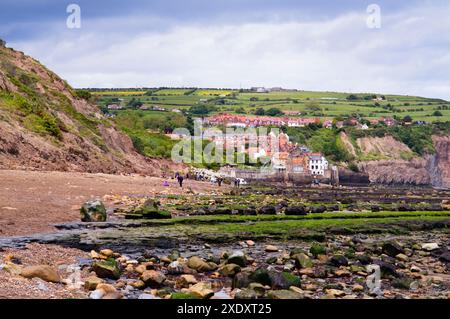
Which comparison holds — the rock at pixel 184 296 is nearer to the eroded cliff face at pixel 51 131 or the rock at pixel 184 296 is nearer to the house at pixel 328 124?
the eroded cliff face at pixel 51 131

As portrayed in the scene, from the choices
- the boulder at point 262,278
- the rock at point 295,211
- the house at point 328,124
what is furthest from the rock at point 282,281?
the house at point 328,124

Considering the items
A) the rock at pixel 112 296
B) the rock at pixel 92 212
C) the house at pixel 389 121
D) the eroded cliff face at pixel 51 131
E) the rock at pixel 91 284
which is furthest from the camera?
the house at pixel 389 121

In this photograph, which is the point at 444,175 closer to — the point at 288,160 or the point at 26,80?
the point at 288,160

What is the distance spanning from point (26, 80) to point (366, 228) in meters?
51.0

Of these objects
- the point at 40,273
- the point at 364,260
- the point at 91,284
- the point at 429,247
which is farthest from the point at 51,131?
the point at 91,284

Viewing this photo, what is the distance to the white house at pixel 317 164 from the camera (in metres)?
133

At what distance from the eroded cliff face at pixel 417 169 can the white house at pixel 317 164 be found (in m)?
22.8

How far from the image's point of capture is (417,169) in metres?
168

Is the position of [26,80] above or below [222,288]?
above

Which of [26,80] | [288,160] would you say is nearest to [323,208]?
[26,80]

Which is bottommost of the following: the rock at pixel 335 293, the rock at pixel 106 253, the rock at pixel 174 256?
the rock at pixel 174 256
